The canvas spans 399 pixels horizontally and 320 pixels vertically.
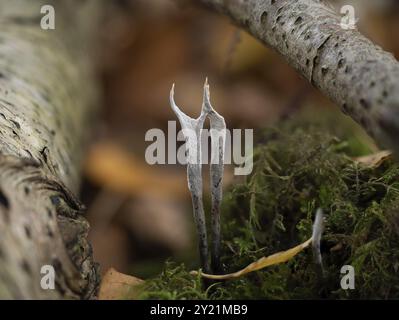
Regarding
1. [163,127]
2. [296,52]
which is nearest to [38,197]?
[296,52]

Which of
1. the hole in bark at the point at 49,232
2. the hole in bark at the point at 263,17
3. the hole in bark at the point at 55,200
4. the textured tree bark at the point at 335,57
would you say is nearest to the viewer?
the textured tree bark at the point at 335,57

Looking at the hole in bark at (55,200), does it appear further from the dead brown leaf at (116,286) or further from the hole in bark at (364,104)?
the hole in bark at (364,104)

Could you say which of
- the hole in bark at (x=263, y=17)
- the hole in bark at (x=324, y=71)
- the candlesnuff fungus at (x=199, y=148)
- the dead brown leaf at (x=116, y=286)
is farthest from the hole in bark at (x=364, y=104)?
the dead brown leaf at (x=116, y=286)

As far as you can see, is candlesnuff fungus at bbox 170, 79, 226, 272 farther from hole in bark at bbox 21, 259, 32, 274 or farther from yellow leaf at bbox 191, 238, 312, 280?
hole in bark at bbox 21, 259, 32, 274

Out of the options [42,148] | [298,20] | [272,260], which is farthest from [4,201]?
[298,20]

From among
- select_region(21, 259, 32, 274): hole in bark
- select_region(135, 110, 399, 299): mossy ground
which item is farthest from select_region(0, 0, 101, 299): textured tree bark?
select_region(135, 110, 399, 299): mossy ground

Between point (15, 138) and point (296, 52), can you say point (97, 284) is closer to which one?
point (15, 138)
